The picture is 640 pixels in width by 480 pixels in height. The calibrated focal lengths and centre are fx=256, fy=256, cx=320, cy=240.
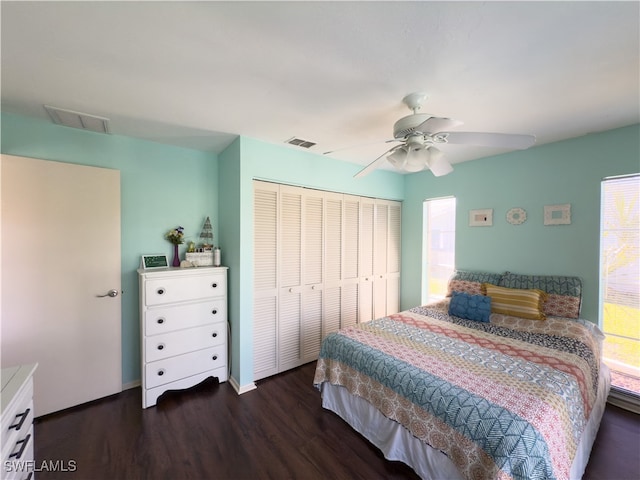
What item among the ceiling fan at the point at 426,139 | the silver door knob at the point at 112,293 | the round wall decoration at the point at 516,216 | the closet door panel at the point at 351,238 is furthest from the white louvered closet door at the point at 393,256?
the silver door knob at the point at 112,293

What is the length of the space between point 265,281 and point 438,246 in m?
2.56

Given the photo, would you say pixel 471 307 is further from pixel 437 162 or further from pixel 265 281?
pixel 265 281

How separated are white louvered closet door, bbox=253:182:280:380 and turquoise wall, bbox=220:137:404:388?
0.35 ft

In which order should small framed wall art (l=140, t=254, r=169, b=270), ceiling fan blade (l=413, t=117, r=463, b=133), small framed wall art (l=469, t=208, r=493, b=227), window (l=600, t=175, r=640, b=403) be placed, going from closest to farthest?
ceiling fan blade (l=413, t=117, r=463, b=133)
window (l=600, t=175, r=640, b=403)
small framed wall art (l=140, t=254, r=169, b=270)
small framed wall art (l=469, t=208, r=493, b=227)

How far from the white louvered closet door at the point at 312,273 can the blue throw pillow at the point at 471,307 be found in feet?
4.88

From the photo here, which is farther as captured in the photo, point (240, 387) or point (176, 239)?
point (176, 239)

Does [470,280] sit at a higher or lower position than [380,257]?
lower

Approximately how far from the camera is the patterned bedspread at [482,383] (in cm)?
121

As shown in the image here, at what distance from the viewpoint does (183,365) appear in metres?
2.40

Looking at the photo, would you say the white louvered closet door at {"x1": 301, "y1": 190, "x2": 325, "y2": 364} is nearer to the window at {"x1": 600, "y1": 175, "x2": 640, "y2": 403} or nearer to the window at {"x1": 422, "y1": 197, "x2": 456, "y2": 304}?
Result: the window at {"x1": 422, "y1": 197, "x2": 456, "y2": 304}

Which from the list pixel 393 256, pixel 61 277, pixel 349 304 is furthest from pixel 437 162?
pixel 61 277

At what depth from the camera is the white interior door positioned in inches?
78.2

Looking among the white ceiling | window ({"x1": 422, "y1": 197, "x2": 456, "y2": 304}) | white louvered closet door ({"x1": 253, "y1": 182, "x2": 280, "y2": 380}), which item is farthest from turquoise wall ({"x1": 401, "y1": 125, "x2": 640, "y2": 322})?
white louvered closet door ({"x1": 253, "y1": 182, "x2": 280, "y2": 380})

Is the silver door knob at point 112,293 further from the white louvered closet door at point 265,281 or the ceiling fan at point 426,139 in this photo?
the ceiling fan at point 426,139
